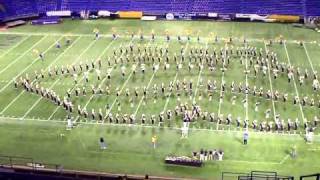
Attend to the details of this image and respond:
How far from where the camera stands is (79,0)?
160ft

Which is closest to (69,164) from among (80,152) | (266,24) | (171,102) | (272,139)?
(80,152)

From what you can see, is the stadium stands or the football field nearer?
the football field

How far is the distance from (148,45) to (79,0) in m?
12.7

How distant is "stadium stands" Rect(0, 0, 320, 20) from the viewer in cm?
4516

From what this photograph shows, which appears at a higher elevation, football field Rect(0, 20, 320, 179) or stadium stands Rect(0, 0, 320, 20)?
stadium stands Rect(0, 0, 320, 20)

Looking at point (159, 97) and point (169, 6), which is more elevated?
point (169, 6)

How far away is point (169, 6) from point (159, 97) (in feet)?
61.6

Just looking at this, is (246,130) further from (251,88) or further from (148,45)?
A: (148,45)

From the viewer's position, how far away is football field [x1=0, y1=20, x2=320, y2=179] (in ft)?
80.7

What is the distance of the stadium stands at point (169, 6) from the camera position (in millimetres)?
45156

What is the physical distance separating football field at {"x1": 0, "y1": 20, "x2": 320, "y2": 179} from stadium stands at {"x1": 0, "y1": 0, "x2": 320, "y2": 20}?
261cm

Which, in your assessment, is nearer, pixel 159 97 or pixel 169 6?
pixel 159 97

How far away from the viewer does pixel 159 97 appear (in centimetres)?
3020

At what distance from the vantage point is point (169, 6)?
47.3 meters
